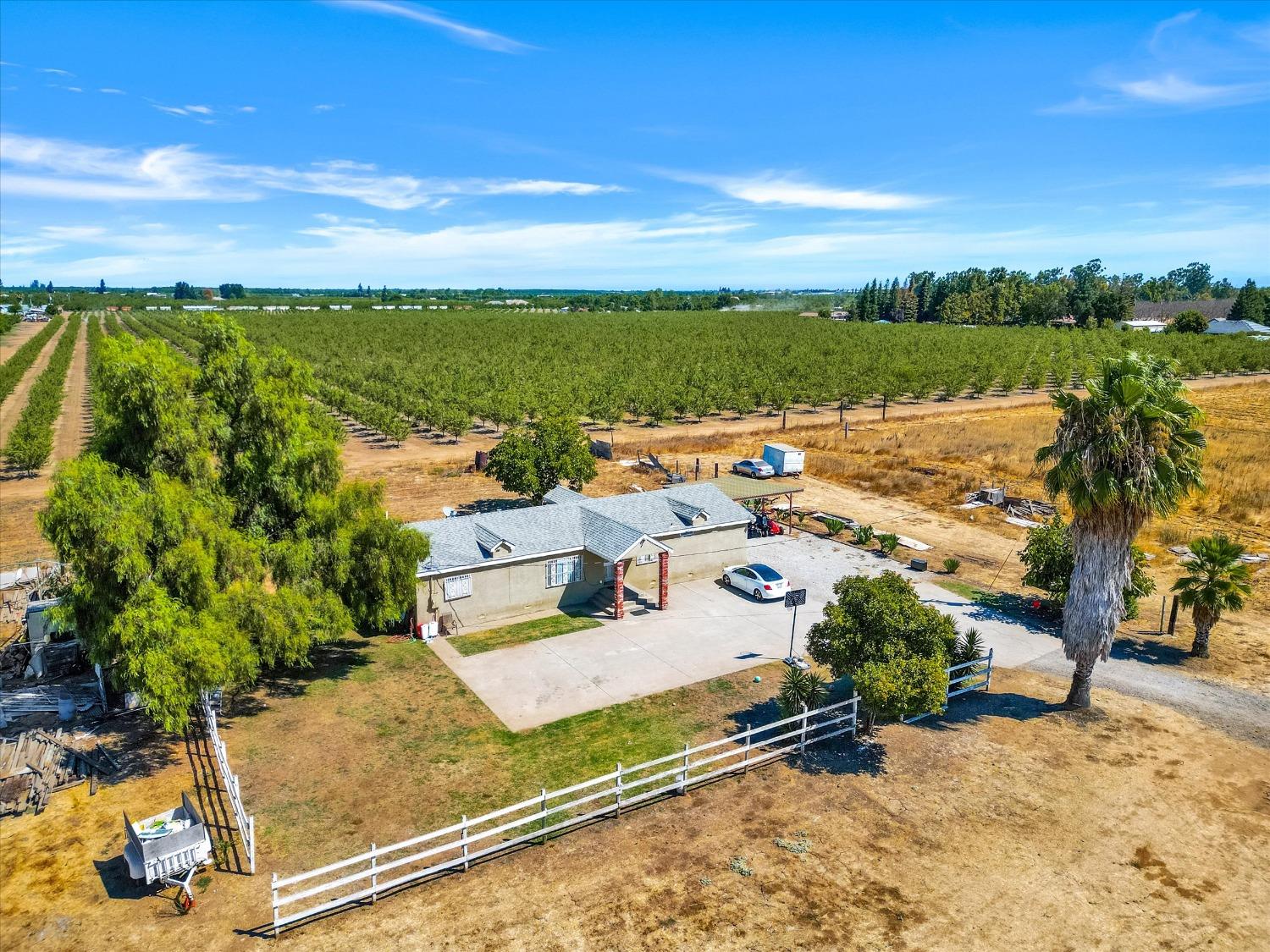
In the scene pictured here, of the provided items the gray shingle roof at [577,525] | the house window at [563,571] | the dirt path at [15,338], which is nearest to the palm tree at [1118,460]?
the gray shingle roof at [577,525]

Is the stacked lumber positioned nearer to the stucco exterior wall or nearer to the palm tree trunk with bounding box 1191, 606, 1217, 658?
the stucco exterior wall

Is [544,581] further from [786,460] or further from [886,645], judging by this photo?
[786,460]

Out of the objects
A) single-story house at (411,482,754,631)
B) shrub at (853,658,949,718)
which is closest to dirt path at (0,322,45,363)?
single-story house at (411,482,754,631)

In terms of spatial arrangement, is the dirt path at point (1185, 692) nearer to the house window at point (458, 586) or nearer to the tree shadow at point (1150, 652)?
the tree shadow at point (1150, 652)

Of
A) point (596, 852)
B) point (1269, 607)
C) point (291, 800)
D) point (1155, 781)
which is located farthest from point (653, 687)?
point (1269, 607)

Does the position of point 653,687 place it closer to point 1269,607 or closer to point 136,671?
point 136,671

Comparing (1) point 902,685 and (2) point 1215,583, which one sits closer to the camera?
(1) point 902,685

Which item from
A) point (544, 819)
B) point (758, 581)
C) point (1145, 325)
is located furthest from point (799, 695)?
point (1145, 325)
